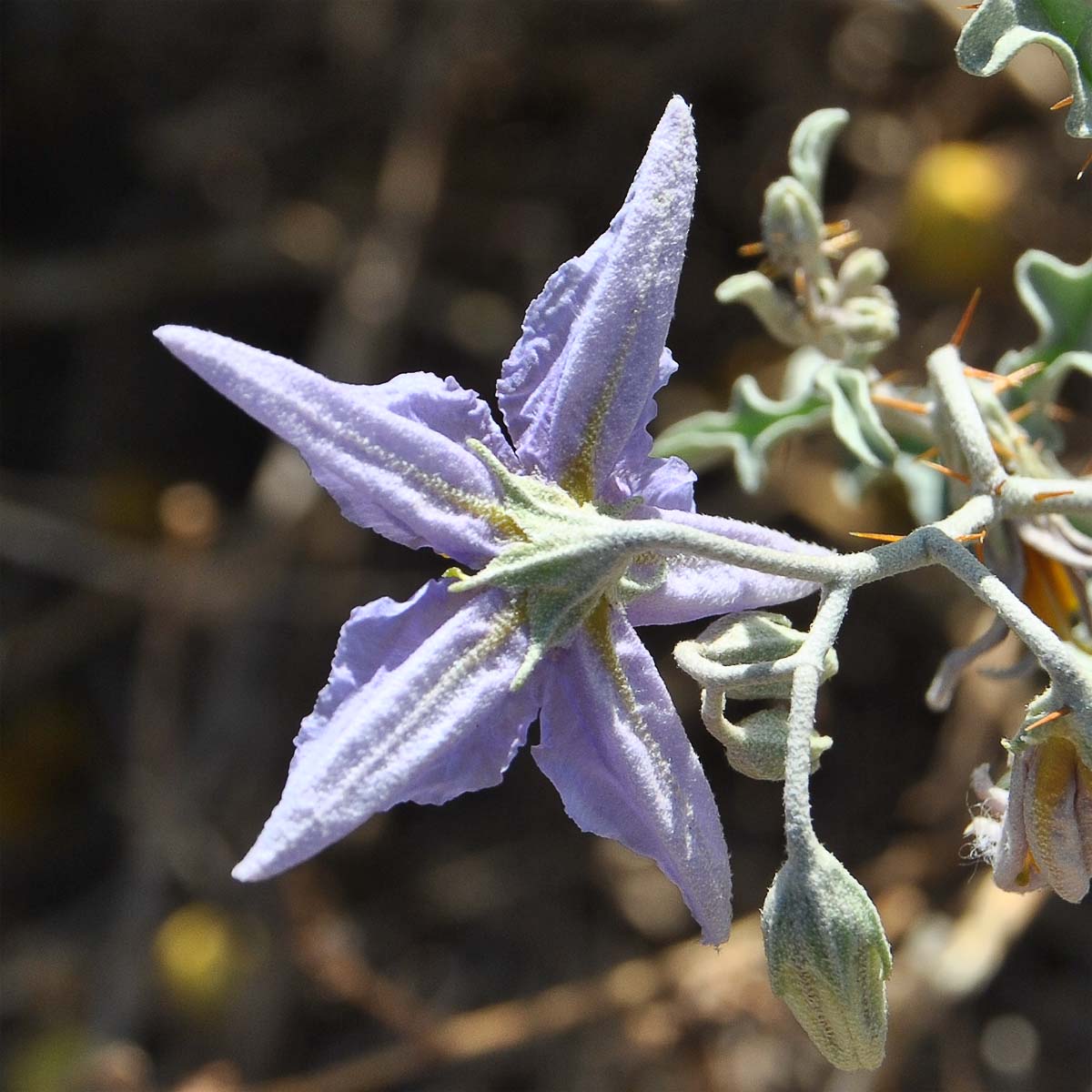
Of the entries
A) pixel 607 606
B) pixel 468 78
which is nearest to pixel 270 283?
pixel 468 78

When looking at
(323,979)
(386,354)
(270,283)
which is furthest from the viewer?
(270,283)

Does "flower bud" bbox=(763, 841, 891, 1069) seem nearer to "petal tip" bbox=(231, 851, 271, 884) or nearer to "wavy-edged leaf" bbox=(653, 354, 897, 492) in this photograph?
"petal tip" bbox=(231, 851, 271, 884)

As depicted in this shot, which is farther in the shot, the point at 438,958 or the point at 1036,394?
Result: the point at 438,958

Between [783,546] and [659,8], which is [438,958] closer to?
[783,546]

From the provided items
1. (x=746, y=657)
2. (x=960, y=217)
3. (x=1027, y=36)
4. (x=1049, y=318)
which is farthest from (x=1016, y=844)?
(x=960, y=217)

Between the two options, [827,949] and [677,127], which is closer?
[827,949]

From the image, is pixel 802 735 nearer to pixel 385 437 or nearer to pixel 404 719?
pixel 404 719
